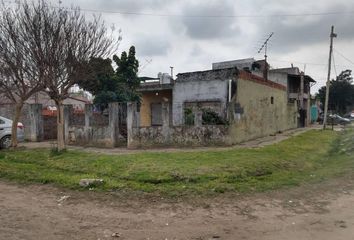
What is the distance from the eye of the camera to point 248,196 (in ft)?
30.1

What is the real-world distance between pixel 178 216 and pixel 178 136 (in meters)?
9.49

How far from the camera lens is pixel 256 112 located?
72.4 ft

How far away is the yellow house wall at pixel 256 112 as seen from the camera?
754 inches

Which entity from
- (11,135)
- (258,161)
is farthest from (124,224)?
(11,135)

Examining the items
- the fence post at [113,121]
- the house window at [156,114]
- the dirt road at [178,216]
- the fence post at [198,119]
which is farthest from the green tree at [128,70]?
the dirt road at [178,216]

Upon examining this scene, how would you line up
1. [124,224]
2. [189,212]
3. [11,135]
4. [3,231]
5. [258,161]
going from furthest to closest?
[11,135] → [258,161] → [189,212] → [124,224] → [3,231]

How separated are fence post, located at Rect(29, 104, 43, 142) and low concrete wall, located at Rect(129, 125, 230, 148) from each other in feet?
20.1

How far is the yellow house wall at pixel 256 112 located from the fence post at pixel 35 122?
9688 mm

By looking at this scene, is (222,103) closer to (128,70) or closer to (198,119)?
(198,119)

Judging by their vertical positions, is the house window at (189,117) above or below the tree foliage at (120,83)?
below

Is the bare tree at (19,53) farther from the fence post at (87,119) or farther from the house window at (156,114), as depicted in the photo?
the house window at (156,114)

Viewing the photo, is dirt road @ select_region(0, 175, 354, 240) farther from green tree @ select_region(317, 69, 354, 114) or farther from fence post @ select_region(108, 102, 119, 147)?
green tree @ select_region(317, 69, 354, 114)

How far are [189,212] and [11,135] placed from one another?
12174mm

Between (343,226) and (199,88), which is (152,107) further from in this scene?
(343,226)
